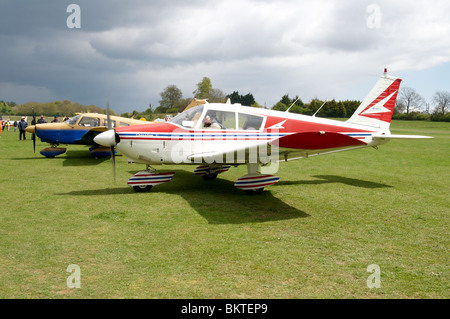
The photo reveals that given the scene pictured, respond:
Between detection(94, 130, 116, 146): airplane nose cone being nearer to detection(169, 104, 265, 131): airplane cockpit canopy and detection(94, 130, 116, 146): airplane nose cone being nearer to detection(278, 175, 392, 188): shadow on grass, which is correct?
detection(169, 104, 265, 131): airplane cockpit canopy

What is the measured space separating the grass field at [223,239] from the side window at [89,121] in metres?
6.22

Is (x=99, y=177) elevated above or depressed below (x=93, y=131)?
below

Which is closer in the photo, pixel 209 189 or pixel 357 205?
pixel 357 205

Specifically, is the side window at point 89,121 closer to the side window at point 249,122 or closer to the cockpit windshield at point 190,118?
the cockpit windshield at point 190,118

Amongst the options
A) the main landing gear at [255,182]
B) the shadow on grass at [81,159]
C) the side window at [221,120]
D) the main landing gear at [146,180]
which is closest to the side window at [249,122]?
the side window at [221,120]

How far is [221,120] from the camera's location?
319 inches

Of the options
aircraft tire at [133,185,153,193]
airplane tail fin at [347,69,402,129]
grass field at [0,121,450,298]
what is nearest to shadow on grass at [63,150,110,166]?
grass field at [0,121,450,298]

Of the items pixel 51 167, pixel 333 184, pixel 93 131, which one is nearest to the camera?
pixel 333 184

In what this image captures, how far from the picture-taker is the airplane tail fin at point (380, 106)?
9430mm

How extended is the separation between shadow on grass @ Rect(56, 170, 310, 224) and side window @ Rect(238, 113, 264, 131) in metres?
1.70

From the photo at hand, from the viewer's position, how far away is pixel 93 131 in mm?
13961

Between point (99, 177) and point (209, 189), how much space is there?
3.94m
